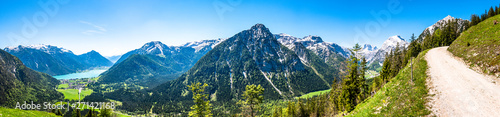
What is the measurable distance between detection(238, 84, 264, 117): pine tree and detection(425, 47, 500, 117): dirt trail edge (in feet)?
80.8

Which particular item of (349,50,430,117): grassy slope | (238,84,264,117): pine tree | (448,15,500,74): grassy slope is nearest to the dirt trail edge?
(349,50,430,117): grassy slope

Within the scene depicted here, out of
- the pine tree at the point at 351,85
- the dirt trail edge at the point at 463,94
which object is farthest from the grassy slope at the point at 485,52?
the pine tree at the point at 351,85

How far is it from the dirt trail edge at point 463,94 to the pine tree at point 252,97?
24.6 m

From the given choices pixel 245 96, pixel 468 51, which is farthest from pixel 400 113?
pixel 468 51

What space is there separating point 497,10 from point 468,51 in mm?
64406

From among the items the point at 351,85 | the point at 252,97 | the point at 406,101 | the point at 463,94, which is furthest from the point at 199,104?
the point at 463,94

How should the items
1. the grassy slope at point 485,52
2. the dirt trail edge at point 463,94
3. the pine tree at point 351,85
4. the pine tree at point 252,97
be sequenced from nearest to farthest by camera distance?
1. the dirt trail edge at point 463,94
2. the grassy slope at point 485,52
3. the pine tree at point 252,97
4. the pine tree at point 351,85

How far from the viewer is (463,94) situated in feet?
76.2

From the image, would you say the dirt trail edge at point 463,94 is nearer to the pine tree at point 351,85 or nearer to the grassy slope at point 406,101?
the grassy slope at point 406,101

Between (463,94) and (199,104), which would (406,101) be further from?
(199,104)

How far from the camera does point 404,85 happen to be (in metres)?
30.6

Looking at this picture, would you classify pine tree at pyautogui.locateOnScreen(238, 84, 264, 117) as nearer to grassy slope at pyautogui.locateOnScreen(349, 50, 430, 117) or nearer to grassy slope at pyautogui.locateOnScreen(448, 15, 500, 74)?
grassy slope at pyautogui.locateOnScreen(349, 50, 430, 117)

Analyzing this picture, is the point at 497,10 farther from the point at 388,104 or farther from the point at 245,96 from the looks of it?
the point at 245,96

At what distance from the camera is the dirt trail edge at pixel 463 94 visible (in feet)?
65.1
